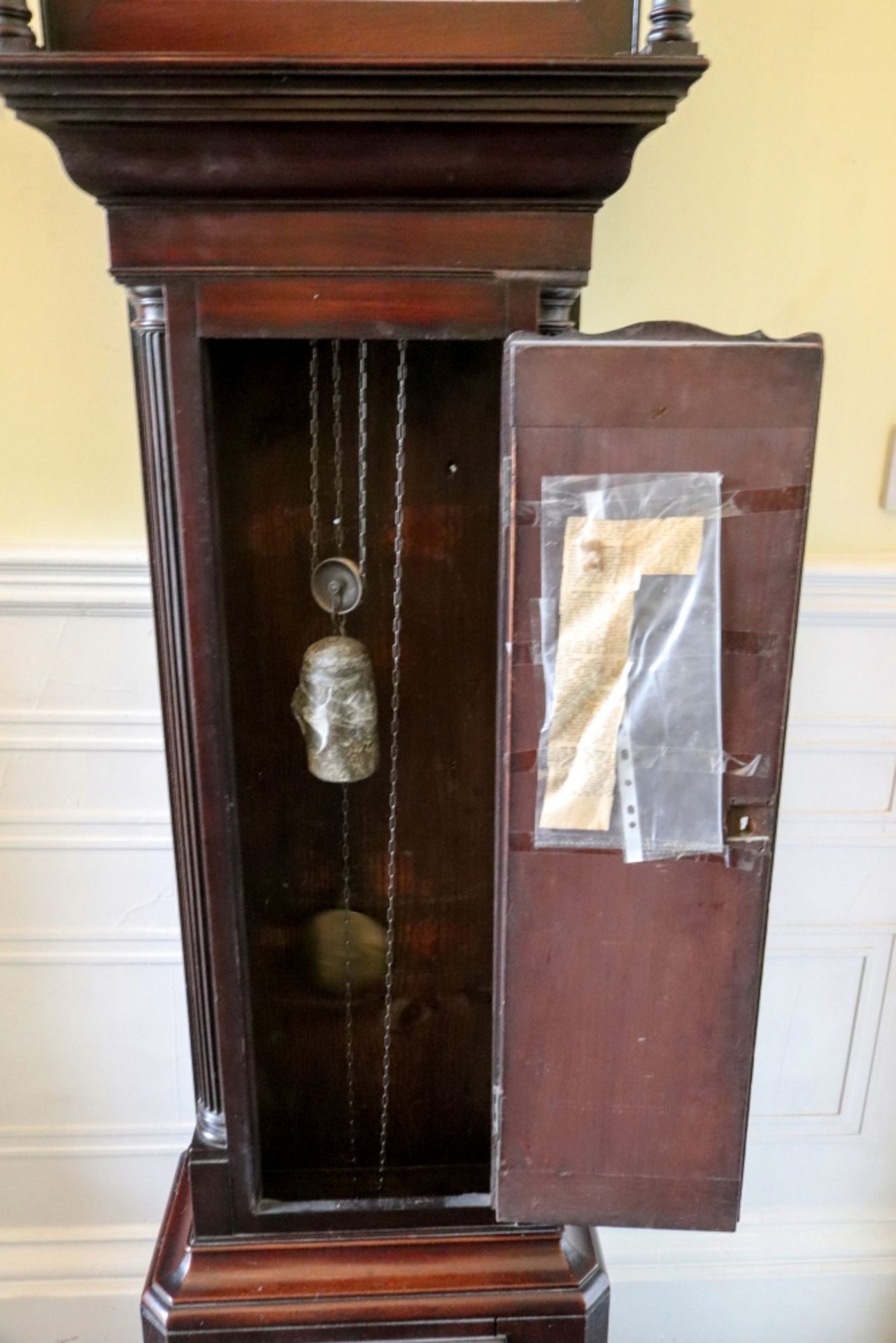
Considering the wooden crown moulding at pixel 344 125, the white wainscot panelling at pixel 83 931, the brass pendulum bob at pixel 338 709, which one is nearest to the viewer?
the wooden crown moulding at pixel 344 125

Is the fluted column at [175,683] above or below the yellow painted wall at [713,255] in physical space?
below

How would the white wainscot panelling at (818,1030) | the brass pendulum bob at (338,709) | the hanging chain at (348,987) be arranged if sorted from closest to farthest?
the brass pendulum bob at (338,709) < the hanging chain at (348,987) < the white wainscot panelling at (818,1030)

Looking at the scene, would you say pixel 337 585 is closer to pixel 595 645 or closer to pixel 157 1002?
pixel 595 645

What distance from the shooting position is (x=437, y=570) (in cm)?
87

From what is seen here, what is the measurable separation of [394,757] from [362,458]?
0.27m

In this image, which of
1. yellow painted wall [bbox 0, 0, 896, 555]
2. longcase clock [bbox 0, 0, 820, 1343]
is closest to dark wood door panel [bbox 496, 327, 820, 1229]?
longcase clock [bbox 0, 0, 820, 1343]

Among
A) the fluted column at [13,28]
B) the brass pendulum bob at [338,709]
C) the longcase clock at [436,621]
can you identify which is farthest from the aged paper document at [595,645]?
the fluted column at [13,28]

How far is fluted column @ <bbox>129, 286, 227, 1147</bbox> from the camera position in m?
0.70

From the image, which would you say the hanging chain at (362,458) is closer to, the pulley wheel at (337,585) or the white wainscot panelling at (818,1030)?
the pulley wheel at (337,585)

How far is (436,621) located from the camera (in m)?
0.89

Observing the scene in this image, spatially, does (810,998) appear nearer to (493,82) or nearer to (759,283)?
(759,283)

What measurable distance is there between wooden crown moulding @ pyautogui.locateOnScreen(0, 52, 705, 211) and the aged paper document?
0.23 metres

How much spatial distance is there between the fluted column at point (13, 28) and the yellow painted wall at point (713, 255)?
1.23 ft

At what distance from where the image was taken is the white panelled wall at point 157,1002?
1.09m
